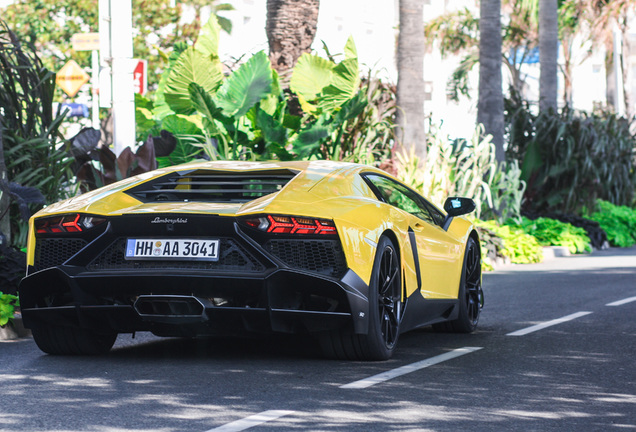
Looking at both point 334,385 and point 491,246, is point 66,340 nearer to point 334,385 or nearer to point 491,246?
point 334,385

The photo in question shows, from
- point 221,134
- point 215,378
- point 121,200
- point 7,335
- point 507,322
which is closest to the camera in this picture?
point 215,378

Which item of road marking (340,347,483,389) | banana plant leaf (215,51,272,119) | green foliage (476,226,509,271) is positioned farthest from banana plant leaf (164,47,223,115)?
road marking (340,347,483,389)

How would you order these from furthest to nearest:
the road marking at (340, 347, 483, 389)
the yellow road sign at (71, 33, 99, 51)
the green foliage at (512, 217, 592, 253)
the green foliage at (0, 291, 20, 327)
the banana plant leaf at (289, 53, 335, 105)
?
the green foliage at (512, 217, 592, 253), the yellow road sign at (71, 33, 99, 51), the banana plant leaf at (289, 53, 335, 105), the green foliage at (0, 291, 20, 327), the road marking at (340, 347, 483, 389)

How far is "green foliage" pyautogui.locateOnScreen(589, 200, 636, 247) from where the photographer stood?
947 inches

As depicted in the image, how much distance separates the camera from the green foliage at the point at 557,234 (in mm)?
21375

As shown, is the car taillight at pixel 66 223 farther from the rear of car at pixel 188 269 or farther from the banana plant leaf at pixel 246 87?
the banana plant leaf at pixel 246 87

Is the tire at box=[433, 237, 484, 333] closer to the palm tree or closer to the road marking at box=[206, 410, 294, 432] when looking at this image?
the road marking at box=[206, 410, 294, 432]

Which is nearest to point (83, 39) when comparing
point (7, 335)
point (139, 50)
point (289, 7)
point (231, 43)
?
point (289, 7)

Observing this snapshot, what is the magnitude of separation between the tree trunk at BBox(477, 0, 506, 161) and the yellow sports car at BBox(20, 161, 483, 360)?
48.3ft

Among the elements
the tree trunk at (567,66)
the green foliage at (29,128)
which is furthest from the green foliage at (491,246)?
the tree trunk at (567,66)

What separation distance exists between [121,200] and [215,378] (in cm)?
128

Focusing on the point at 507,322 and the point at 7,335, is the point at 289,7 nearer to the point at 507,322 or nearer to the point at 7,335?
the point at 507,322

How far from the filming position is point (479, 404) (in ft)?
18.4

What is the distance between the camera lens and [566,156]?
2355 cm
